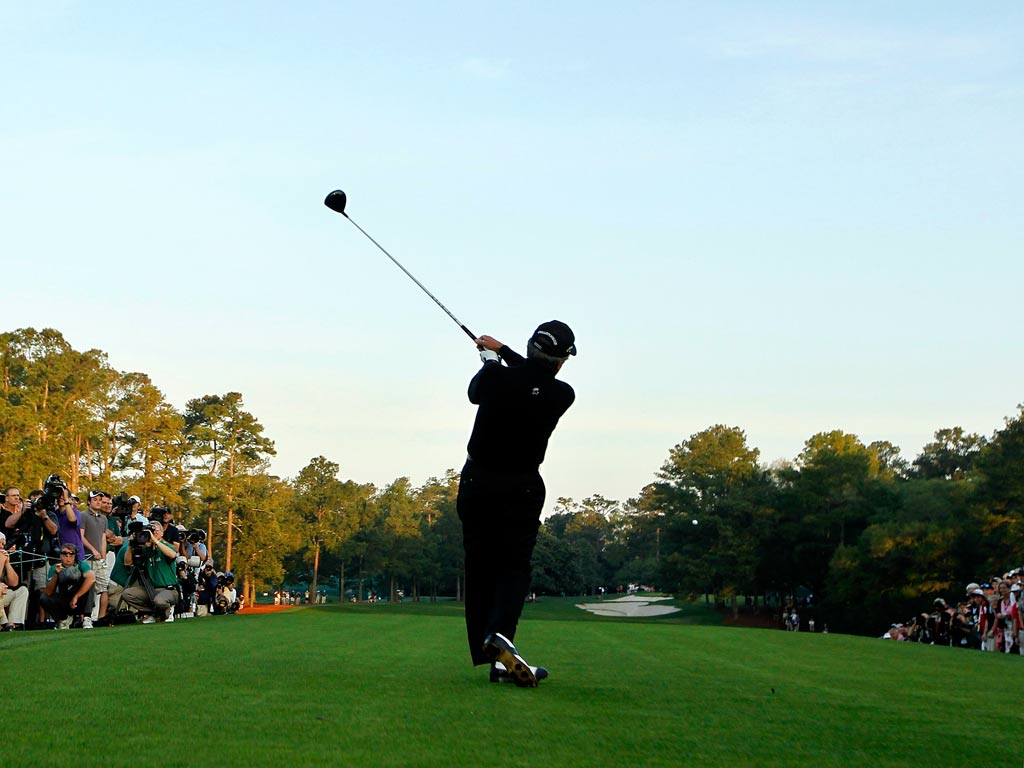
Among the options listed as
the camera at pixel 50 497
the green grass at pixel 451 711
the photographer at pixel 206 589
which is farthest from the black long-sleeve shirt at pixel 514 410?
the photographer at pixel 206 589

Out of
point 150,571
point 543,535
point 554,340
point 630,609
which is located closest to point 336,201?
point 554,340

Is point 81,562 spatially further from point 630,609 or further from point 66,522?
point 630,609

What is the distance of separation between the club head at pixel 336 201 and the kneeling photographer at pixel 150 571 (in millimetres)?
8854

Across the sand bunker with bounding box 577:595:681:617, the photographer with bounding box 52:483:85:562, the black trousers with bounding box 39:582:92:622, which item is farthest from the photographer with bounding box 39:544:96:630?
the sand bunker with bounding box 577:595:681:617

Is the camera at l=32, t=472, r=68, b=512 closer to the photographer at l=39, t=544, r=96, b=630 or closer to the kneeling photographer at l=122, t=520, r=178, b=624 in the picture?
the photographer at l=39, t=544, r=96, b=630

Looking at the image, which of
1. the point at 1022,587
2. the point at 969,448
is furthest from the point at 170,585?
the point at 969,448

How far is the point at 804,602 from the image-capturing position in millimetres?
88000

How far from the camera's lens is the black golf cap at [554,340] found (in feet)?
25.1

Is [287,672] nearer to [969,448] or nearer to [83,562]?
[83,562]

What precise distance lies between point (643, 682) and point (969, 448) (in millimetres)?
137634

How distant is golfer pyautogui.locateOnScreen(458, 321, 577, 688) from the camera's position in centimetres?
754

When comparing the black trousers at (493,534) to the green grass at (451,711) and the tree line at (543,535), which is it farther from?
the tree line at (543,535)

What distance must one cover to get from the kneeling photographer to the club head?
885cm

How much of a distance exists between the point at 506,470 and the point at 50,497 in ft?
36.0
